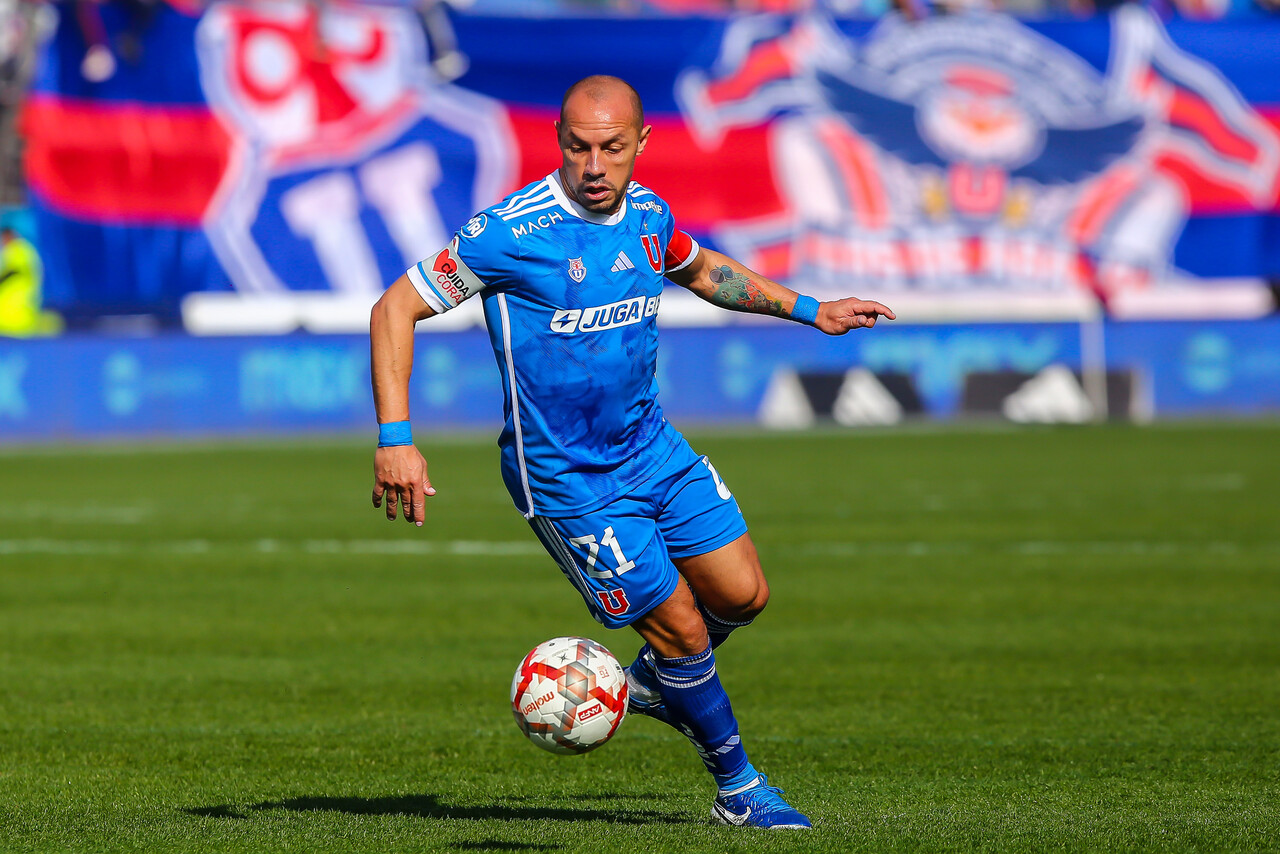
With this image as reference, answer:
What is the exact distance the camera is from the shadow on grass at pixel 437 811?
577 centimetres

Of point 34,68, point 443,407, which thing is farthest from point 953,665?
point 34,68

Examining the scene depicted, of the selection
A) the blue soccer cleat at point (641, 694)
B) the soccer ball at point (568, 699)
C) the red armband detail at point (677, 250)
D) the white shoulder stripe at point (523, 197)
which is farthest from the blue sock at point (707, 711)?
the white shoulder stripe at point (523, 197)

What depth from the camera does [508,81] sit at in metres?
34.4

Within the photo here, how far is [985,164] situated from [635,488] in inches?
1250

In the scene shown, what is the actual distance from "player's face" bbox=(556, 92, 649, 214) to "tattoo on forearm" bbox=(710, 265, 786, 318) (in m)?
0.75

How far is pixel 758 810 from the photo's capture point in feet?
18.3

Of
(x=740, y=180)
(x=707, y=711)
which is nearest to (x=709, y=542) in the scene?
(x=707, y=711)

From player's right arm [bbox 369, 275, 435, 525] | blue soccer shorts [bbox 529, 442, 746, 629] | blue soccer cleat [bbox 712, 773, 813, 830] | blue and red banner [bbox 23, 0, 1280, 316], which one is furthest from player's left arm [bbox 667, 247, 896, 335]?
blue and red banner [bbox 23, 0, 1280, 316]

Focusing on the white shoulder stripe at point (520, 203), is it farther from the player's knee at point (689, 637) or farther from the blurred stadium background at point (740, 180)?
the blurred stadium background at point (740, 180)

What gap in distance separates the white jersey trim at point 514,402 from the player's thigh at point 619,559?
9cm

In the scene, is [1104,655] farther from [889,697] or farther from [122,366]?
[122,366]

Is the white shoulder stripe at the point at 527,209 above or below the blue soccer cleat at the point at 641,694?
above

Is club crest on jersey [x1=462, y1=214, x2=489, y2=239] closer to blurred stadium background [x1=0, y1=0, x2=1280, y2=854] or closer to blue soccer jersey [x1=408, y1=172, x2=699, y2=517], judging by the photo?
blue soccer jersey [x1=408, y1=172, x2=699, y2=517]

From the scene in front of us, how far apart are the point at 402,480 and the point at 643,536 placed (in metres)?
0.83
